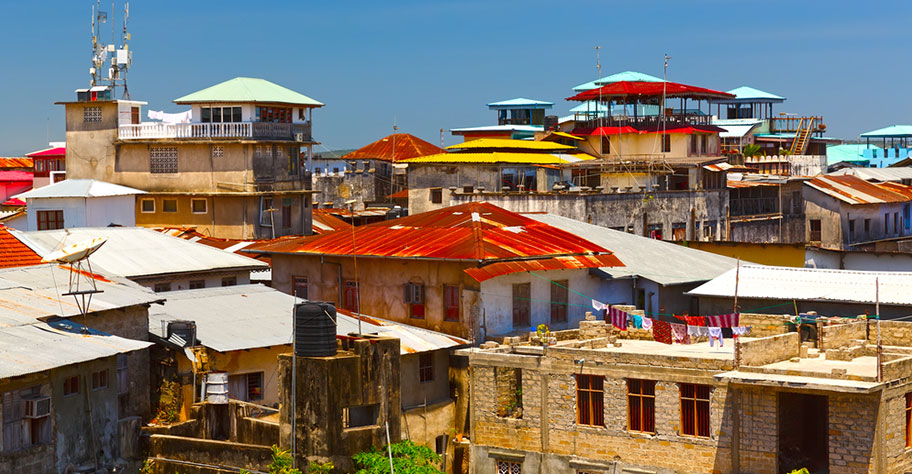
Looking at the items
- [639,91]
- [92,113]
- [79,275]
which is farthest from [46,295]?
[639,91]

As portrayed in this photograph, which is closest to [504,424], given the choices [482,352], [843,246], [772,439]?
[482,352]

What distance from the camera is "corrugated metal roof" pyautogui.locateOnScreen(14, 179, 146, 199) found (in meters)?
60.3

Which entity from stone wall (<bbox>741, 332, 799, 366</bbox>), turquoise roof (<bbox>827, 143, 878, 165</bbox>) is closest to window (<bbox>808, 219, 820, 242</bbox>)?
stone wall (<bbox>741, 332, 799, 366</bbox>)

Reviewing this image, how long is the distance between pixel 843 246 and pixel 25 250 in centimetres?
4943

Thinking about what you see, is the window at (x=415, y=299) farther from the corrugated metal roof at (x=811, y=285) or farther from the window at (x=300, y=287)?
the corrugated metal roof at (x=811, y=285)

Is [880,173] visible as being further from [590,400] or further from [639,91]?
[590,400]

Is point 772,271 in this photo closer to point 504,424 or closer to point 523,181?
point 504,424

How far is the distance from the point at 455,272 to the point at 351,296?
4589 mm

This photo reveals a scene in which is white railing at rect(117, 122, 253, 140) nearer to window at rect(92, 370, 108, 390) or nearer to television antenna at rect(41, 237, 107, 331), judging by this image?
television antenna at rect(41, 237, 107, 331)

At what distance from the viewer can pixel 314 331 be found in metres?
31.5

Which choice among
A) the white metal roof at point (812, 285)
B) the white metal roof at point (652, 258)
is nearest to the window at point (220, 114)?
the white metal roof at point (652, 258)

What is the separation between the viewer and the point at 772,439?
32.7m

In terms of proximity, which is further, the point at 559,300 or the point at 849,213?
the point at 849,213

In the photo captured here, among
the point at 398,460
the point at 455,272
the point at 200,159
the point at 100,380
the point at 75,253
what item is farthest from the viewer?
the point at 200,159
